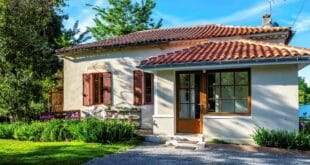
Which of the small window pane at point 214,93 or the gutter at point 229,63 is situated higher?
the gutter at point 229,63

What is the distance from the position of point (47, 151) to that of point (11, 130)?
14.8 feet

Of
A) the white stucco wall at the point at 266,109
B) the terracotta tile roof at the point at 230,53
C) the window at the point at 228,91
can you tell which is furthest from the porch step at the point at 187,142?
the terracotta tile roof at the point at 230,53

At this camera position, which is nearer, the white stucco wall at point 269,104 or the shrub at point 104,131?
the white stucco wall at point 269,104

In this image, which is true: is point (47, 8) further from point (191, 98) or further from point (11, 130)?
point (191, 98)

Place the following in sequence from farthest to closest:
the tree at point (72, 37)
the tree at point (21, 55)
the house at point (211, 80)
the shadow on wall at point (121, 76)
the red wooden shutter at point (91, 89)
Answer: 1. the tree at point (72, 37)
2. the red wooden shutter at point (91, 89)
3. the shadow on wall at point (121, 76)
4. the tree at point (21, 55)
5. the house at point (211, 80)

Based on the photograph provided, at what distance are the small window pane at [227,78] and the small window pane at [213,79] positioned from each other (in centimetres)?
17

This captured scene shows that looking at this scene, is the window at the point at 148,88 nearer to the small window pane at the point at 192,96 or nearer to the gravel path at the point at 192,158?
the small window pane at the point at 192,96

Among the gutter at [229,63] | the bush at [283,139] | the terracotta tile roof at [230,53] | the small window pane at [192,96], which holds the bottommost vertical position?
the bush at [283,139]

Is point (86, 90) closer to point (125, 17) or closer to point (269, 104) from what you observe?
point (269, 104)

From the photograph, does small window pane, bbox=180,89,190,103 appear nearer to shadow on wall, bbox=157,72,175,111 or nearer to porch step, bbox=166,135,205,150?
shadow on wall, bbox=157,72,175,111

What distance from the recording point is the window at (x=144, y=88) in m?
16.4

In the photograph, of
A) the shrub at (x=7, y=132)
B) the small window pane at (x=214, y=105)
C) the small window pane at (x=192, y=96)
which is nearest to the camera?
the small window pane at (x=214, y=105)

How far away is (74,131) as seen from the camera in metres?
13.2

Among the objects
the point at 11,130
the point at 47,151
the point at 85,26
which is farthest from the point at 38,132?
the point at 85,26
